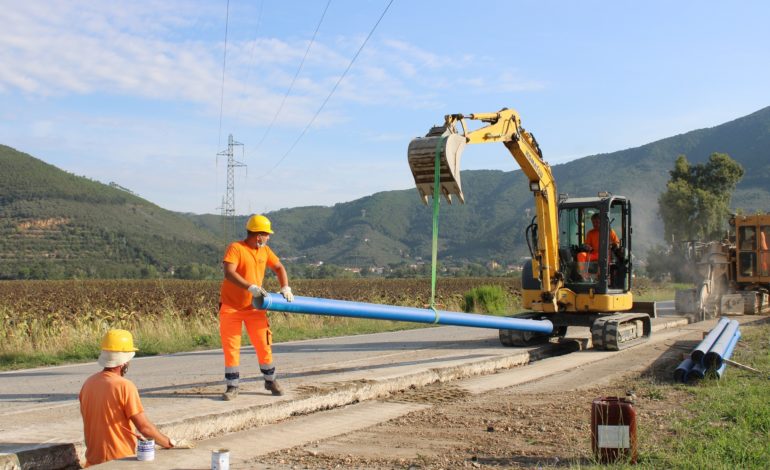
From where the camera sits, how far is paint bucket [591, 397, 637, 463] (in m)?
6.04

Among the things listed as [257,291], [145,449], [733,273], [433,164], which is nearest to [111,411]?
[145,449]

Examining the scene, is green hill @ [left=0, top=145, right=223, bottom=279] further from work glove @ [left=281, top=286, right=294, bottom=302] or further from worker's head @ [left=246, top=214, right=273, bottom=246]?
work glove @ [left=281, top=286, right=294, bottom=302]

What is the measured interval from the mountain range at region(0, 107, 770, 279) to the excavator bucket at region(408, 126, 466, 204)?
4577cm

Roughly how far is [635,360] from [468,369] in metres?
3.21

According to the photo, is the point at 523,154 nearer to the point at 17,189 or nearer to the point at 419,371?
the point at 419,371

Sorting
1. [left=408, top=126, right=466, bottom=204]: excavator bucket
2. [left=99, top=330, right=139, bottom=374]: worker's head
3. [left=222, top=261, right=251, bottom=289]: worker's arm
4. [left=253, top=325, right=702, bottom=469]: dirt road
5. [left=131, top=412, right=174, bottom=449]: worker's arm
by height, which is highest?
[left=408, top=126, right=466, bottom=204]: excavator bucket

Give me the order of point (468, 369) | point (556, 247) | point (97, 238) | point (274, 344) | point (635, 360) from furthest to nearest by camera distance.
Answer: point (97, 238) < point (274, 344) < point (556, 247) < point (635, 360) < point (468, 369)

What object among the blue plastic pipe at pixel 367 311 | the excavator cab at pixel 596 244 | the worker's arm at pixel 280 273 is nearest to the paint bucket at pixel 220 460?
the blue plastic pipe at pixel 367 311

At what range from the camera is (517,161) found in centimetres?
1347

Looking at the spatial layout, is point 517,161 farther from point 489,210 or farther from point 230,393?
point 489,210

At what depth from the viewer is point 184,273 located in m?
83.6

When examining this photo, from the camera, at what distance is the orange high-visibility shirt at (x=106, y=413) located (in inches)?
236

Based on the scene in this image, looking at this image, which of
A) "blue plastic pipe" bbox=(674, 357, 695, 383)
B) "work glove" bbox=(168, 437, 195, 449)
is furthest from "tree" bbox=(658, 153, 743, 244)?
"work glove" bbox=(168, 437, 195, 449)

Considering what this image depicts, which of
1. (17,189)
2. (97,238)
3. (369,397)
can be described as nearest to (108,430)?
(369,397)
